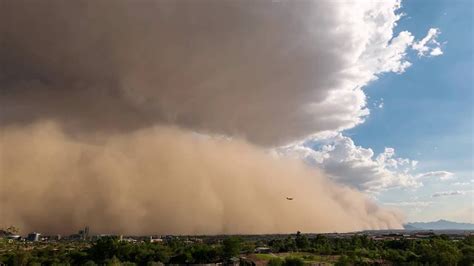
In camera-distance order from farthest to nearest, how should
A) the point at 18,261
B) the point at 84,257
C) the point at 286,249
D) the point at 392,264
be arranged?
1. the point at 286,249
2. the point at 84,257
3. the point at 18,261
4. the point at 392,264

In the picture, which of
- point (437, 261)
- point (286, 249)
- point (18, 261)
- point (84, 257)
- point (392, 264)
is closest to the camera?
point (437, 261)

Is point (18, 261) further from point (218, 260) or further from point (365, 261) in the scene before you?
point (365, 261)

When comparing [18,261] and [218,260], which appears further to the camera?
[218,260]

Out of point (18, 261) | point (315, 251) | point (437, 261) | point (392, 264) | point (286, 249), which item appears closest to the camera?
point (437, 261)

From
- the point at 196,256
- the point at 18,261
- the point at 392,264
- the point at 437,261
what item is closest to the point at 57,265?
the point at 18,261

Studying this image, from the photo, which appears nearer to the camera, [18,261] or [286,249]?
[18,261]

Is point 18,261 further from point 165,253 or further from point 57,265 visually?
point 165,253

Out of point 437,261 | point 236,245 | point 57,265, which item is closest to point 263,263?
point 236,245

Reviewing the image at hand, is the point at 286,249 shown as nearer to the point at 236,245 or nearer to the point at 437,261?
the point at 236,245

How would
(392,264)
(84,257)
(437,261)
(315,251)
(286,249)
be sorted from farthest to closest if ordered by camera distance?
1. (286,249)
2. (315,251)
3. (84,257)
4. (392,264)
5. (437,261)
